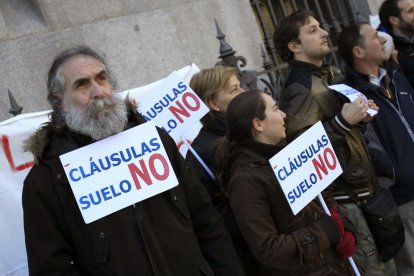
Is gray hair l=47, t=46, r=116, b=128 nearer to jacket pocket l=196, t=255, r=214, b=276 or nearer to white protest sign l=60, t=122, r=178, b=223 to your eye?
white protest sign l=60, t=122, r=178, b=223

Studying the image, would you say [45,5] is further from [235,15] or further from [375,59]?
[375,59]

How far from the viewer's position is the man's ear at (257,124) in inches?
102

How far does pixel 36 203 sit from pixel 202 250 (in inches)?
30.8

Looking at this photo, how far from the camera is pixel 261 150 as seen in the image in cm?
254

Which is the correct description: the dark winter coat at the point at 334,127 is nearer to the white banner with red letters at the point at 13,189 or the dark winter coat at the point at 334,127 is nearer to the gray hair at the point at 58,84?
the gray hair at the point at 58,84

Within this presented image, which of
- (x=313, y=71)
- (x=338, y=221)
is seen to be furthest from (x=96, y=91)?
(x=313, y=71)

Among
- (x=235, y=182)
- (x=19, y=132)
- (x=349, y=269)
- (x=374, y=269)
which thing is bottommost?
(x=374, y=269)

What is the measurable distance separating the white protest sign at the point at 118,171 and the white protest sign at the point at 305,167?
1.68 ft

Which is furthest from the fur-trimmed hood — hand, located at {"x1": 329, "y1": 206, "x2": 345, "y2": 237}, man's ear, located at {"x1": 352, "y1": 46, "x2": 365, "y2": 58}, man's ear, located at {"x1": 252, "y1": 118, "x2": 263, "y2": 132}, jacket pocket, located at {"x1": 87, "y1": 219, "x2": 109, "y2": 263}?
man's ear, located at {"x1": 352, "y1": 46, "x2": 365, "y2": 58}

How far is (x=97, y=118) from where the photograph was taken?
222 centimetres

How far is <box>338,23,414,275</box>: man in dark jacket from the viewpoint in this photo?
3.40 m

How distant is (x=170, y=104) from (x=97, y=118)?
1.18 m

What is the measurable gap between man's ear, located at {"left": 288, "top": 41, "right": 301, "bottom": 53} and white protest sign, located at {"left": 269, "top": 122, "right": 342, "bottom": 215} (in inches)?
37.1

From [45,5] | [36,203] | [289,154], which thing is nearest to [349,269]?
[289,154]
